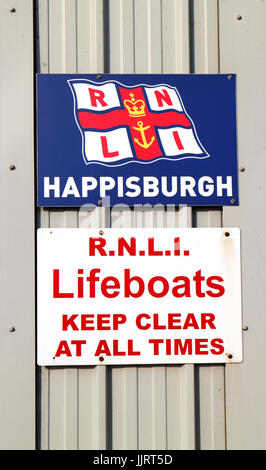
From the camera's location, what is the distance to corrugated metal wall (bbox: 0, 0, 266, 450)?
187 cm

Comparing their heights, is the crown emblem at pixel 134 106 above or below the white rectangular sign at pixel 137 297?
above

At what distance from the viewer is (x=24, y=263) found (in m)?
1.86

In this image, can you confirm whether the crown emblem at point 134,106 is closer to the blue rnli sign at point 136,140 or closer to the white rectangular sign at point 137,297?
the blue rnli sign at point 136,140

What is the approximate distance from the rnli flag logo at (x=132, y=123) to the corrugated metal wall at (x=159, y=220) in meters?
0.09

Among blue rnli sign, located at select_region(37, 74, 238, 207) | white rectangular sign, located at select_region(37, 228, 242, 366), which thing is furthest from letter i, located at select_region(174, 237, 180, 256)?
blue rnli sign, located at select_region(37, 74, 238, 207)

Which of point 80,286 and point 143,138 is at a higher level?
point 143,138

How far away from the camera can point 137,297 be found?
6.17 ft

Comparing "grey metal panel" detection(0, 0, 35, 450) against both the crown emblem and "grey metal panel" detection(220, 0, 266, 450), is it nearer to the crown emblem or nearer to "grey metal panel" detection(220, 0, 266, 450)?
the crown emblem

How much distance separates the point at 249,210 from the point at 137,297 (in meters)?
0.55

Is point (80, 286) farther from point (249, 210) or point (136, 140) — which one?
point (249, 210)

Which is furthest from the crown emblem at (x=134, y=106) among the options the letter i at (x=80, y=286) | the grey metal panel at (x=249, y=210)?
the letter i at (x=80, y=286)

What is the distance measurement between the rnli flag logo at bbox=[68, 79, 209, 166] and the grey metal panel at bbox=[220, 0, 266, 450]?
21cm

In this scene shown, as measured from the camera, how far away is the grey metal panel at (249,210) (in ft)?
6.16

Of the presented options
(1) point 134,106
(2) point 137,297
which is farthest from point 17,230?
(1) point 134,106
